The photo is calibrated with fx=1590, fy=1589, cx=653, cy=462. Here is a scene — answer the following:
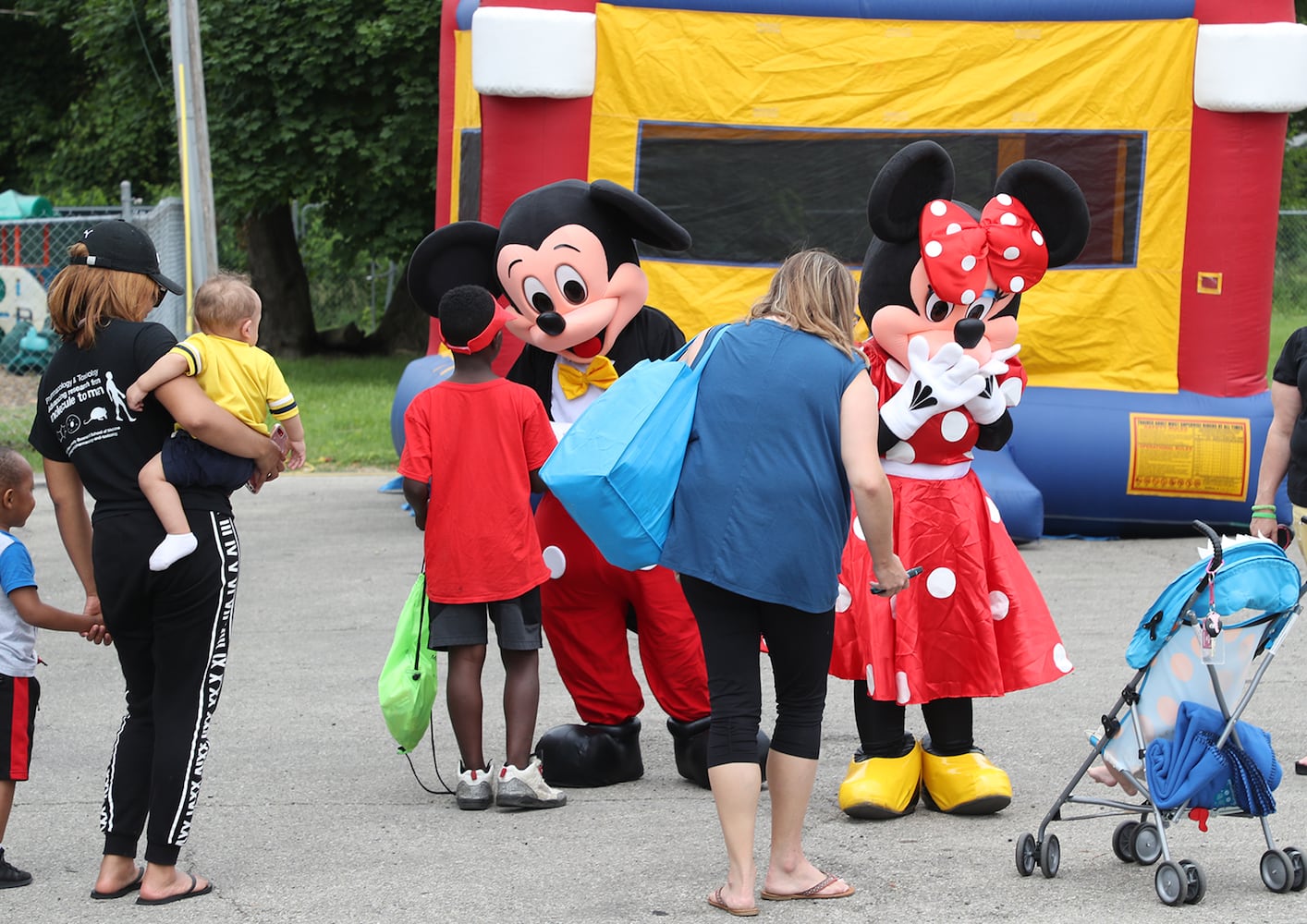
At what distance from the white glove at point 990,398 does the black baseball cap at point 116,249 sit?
2388 mm

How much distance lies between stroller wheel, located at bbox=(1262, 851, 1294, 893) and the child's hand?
3.00m

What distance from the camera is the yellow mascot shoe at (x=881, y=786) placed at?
185 inches

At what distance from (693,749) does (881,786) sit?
0.67 metres

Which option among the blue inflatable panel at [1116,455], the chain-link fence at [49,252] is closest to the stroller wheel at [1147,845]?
the blue inflatable panel at [1116,455]

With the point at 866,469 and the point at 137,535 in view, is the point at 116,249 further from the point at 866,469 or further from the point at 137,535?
the point at 866,469

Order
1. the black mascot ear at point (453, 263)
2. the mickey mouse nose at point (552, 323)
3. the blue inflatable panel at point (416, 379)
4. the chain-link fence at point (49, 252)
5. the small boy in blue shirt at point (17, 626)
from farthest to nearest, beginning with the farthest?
the chain-link fence at point (49, 252) < the blue inflatable panel at point (416, 379) < the black mascot ear at point (453, 263) < the mickey mouse nose at point (552, 323) < the small boy in blue shirt at point (17, 626)

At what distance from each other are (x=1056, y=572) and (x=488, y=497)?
4.40 m

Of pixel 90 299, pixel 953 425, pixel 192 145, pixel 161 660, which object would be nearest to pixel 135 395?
pixel 90 299

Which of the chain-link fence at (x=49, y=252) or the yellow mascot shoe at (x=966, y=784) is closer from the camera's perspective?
the yellow mascot shoe at (x=966, y=784)

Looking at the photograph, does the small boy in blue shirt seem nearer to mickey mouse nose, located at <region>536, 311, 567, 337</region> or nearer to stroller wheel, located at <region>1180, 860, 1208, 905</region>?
mickey mouse nose, located at <region>536, 311, 567, 337</region>

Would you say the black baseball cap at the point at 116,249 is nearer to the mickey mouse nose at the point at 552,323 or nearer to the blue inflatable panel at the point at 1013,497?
the mickey mouse nose at the point at 552,323

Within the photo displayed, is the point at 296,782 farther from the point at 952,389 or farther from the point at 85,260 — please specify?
the point at 952,389

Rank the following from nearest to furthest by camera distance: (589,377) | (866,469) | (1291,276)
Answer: (866,469) → (589,377) → (1291,276)

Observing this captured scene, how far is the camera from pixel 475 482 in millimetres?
4848
